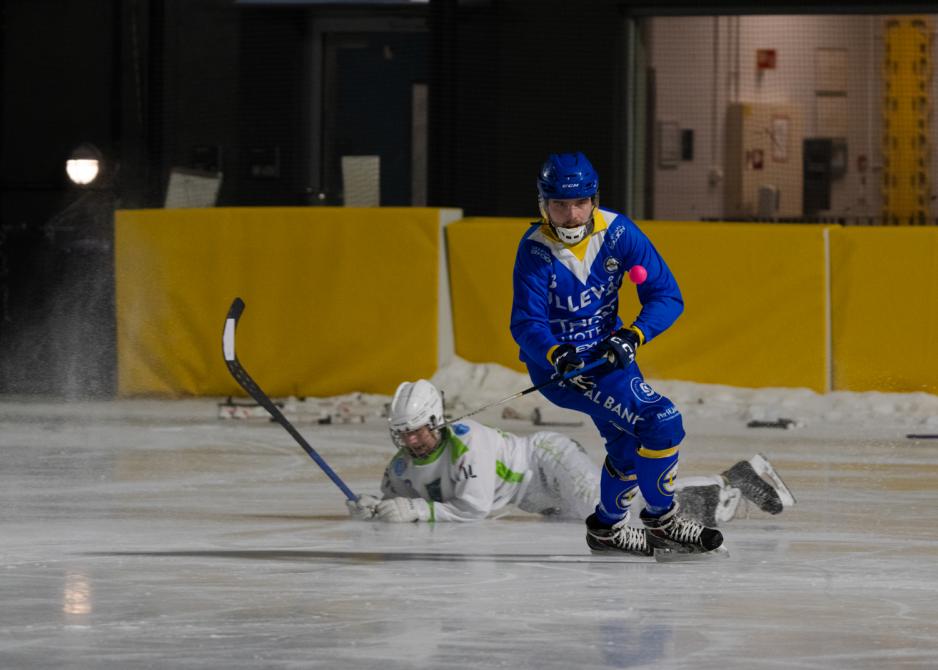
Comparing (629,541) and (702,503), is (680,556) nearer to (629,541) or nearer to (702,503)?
(629,541)

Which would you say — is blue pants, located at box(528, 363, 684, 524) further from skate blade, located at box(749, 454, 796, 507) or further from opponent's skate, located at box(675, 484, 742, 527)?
skate blade, located at box(749, 454, 796, 507)

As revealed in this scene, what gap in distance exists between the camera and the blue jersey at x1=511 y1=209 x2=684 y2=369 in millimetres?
7301

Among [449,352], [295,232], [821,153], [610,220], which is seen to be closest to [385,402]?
[449,352]

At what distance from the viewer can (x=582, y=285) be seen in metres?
7.32

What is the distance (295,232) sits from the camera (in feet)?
48.0

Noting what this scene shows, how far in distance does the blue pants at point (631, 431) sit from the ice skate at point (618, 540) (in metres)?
0.07

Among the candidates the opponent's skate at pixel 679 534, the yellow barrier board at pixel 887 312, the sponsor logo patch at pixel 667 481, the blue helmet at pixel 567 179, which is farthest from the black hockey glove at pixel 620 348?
the yellow barrier board at pixel 887 312

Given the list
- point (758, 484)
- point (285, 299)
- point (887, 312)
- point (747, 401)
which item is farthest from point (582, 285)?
point (285, 299)

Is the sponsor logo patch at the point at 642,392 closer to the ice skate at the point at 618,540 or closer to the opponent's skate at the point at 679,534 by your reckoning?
the opponent's skate at the point at 679,534

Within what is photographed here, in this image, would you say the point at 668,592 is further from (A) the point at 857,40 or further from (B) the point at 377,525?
(A) the point at 857,40

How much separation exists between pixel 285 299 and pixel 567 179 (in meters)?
7.63

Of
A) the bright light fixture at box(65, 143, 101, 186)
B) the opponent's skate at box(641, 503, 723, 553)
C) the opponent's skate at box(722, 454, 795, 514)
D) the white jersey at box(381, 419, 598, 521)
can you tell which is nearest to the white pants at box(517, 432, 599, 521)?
the white jersey at box(381, 419, 598, 521)

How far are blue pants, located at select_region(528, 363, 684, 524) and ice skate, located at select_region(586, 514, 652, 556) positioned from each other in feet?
0.22

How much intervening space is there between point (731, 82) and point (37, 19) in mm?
7582
